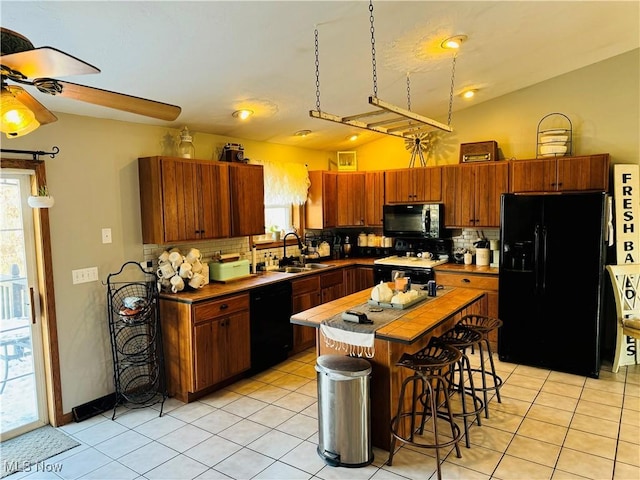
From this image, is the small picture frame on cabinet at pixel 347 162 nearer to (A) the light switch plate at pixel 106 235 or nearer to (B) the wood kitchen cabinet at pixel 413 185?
(B) the wood kitchen cabinet at pixel 413 185

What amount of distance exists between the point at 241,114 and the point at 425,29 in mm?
1832

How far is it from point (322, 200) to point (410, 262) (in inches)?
56.4

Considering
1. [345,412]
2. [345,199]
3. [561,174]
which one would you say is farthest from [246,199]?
[561,174]

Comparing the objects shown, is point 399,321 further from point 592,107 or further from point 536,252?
point 592,107

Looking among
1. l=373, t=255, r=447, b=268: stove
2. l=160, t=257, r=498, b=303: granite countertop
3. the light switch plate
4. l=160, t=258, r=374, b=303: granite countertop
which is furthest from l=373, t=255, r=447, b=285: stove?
the light switch plate

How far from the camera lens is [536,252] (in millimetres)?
4172

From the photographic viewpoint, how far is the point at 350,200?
19.5 ft

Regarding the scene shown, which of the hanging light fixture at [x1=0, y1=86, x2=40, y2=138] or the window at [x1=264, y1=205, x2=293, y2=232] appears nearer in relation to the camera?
the hanging light fixture at [x1=0, y1=86, x2=40, y2=138]

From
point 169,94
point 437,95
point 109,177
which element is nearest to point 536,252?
point 437,95

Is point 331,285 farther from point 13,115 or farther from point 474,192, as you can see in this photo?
point 13,115

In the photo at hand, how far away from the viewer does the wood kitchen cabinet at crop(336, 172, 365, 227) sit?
5941 mm

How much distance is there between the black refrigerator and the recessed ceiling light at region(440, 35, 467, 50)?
5.36 ft

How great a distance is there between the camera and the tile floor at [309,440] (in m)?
2.69

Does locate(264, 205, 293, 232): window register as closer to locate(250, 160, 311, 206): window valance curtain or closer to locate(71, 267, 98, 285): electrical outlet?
locate(250, 160, 311, 206): window valance curtain
